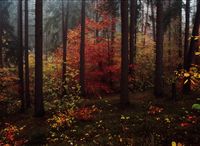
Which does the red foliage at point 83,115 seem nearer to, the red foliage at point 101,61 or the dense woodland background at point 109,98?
the dense woodland background at point 109,98

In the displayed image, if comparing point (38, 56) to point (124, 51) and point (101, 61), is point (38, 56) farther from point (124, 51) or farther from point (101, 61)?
point (101, 61)

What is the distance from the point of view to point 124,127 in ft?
36.3

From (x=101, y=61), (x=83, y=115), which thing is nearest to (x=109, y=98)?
(x=101, y=61)

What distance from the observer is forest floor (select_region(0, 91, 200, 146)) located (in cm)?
930

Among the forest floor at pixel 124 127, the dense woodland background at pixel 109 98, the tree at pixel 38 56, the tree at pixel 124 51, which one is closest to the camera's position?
the forest floor at pixel 124 127

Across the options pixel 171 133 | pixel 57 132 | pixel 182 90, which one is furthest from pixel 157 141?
pixel 182 90

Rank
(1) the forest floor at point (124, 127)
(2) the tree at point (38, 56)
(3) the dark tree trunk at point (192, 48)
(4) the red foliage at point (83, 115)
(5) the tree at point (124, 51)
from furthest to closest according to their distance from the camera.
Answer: (3) the dark tree trunk at point (192, 48) → (2) the tree at point (38, 56) → (5) the tree at point (124, 51) → (4) the red foliage at point (83, 115) → (1) the forest floor at point (124, 127)

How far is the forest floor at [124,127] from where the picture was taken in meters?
9.30

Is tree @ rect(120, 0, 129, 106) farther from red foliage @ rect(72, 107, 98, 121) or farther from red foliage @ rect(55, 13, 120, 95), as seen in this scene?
red foliage @ rect(55, 13, 120, 95)

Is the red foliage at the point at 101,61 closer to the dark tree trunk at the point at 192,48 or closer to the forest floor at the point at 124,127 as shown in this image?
the dark tree trunk at the point at 192,48

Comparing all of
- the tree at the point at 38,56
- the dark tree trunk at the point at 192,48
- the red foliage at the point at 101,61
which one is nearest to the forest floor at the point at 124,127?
the tree at the point at 38,56

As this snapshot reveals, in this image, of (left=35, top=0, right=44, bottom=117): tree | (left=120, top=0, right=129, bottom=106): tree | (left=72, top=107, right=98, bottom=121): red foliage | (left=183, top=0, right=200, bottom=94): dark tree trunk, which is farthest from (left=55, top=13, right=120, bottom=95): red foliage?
(left=72, top=107, right=98, bottom=121): red foliage

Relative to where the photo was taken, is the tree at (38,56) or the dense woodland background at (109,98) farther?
the tree at (38,56)

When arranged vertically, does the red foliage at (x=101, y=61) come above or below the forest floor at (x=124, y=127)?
above
